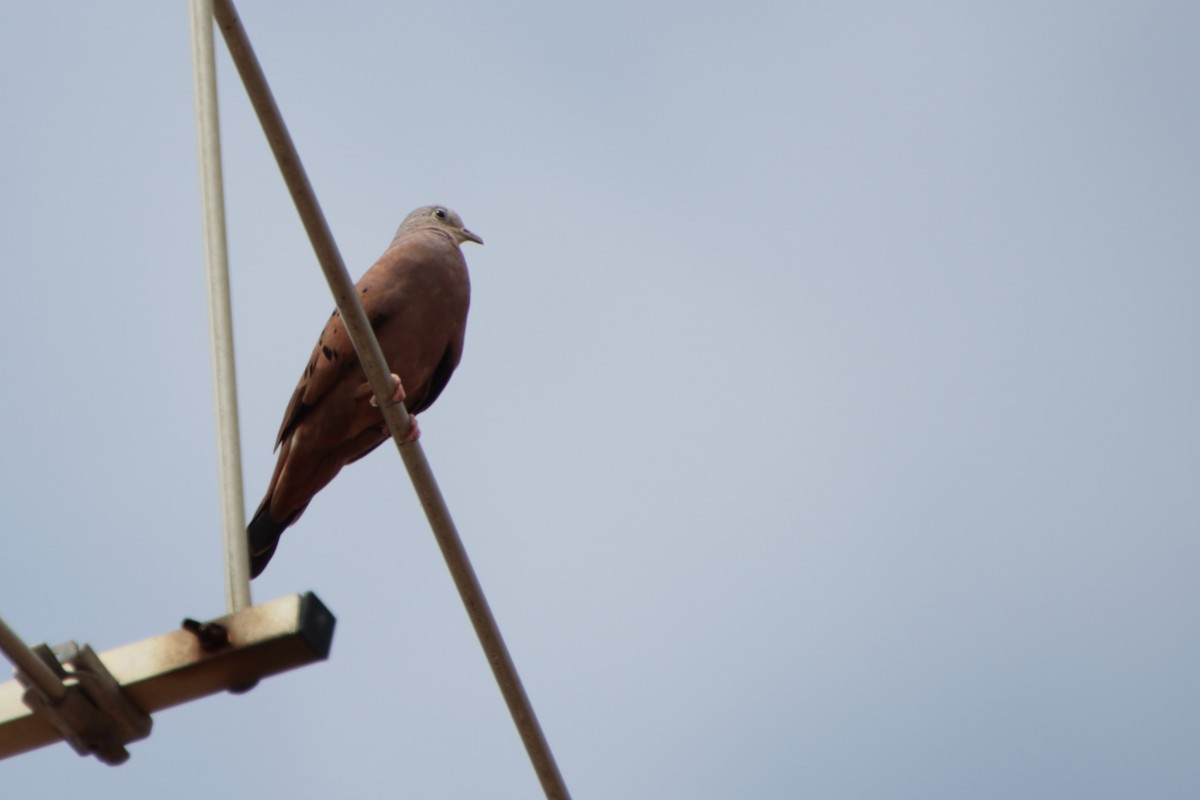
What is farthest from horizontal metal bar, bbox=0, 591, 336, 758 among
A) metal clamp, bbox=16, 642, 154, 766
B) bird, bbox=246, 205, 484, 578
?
bird, bbox=246, 205, 484, 578

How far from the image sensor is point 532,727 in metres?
3.56

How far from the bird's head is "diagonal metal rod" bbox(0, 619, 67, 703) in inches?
196

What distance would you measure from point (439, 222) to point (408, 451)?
163 inches

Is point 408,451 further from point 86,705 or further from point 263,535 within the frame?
point 263,535

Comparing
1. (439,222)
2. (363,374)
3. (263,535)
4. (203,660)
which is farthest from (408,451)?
(439,222)

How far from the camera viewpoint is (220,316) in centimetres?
321

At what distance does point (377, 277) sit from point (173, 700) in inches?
156

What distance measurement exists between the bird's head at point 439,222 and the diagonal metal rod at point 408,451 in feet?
12.7

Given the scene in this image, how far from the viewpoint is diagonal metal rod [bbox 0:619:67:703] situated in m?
2.64

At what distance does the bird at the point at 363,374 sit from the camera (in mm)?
6254

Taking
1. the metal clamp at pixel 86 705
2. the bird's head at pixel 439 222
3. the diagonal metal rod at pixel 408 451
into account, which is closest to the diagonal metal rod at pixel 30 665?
the metal clamp at pixel 86 705

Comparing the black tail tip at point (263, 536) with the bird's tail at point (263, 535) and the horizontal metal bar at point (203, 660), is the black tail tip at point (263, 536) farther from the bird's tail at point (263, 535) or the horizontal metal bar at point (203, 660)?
the horizontal metal bar at point (203, 660)

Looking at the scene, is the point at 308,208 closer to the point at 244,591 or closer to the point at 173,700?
the point at 244,591

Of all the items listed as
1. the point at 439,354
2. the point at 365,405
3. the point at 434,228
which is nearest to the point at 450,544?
the point at 365,405
